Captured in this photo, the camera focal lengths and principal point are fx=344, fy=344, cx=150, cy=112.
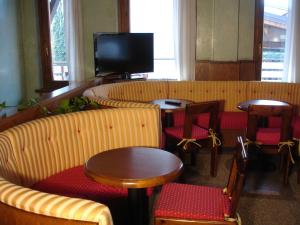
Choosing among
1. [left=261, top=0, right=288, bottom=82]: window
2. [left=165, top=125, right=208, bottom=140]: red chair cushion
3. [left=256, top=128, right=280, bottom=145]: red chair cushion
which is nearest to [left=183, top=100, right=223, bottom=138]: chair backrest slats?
[left=165, top=125, right=208, bottom=140]: red chair cushion

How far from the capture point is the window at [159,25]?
5805 millimetres

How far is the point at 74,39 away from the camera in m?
5.79

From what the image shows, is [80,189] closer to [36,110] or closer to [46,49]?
[36,110]

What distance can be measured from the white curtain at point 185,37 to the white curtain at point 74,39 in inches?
63.7

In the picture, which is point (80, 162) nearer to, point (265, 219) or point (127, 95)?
point (265, 219)

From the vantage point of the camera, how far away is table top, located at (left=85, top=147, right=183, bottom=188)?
6.13 feet

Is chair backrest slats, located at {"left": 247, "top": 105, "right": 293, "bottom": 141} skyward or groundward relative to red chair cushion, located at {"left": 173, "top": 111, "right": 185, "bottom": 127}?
skyward

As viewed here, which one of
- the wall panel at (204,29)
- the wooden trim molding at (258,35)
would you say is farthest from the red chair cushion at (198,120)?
the wooden trim molding at (258,35)

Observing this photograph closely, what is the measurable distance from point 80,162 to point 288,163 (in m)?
2.03

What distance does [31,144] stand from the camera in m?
2.30

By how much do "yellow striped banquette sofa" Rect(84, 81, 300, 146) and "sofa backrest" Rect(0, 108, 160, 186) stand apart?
1.60 metres

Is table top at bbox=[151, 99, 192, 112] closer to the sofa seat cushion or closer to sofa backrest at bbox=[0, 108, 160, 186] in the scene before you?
sofa backrest at bbox=[0, 108, 160, 186]

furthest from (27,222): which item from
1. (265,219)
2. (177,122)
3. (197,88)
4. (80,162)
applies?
(197,88)

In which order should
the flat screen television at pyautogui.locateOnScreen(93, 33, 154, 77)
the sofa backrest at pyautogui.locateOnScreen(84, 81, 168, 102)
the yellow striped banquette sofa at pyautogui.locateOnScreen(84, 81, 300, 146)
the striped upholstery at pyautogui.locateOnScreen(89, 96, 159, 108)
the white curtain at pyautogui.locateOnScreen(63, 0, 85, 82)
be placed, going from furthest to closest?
the white curtain at pyautogui.locateOnScreen(63, 0, 85, 82), the flat screen television at pyautogui.locateOnScreen(93, 33, 154, 77), the sofa backrest at pyautogui.locateOnScreen(84, 81, 168, 102), the yellow striped banquette sofa at pyautogui.locateOnScreen(84, 81, 300, 146), the striped upholstery at pyautogui.locateOnScreen(89, 96, 159, 108)
